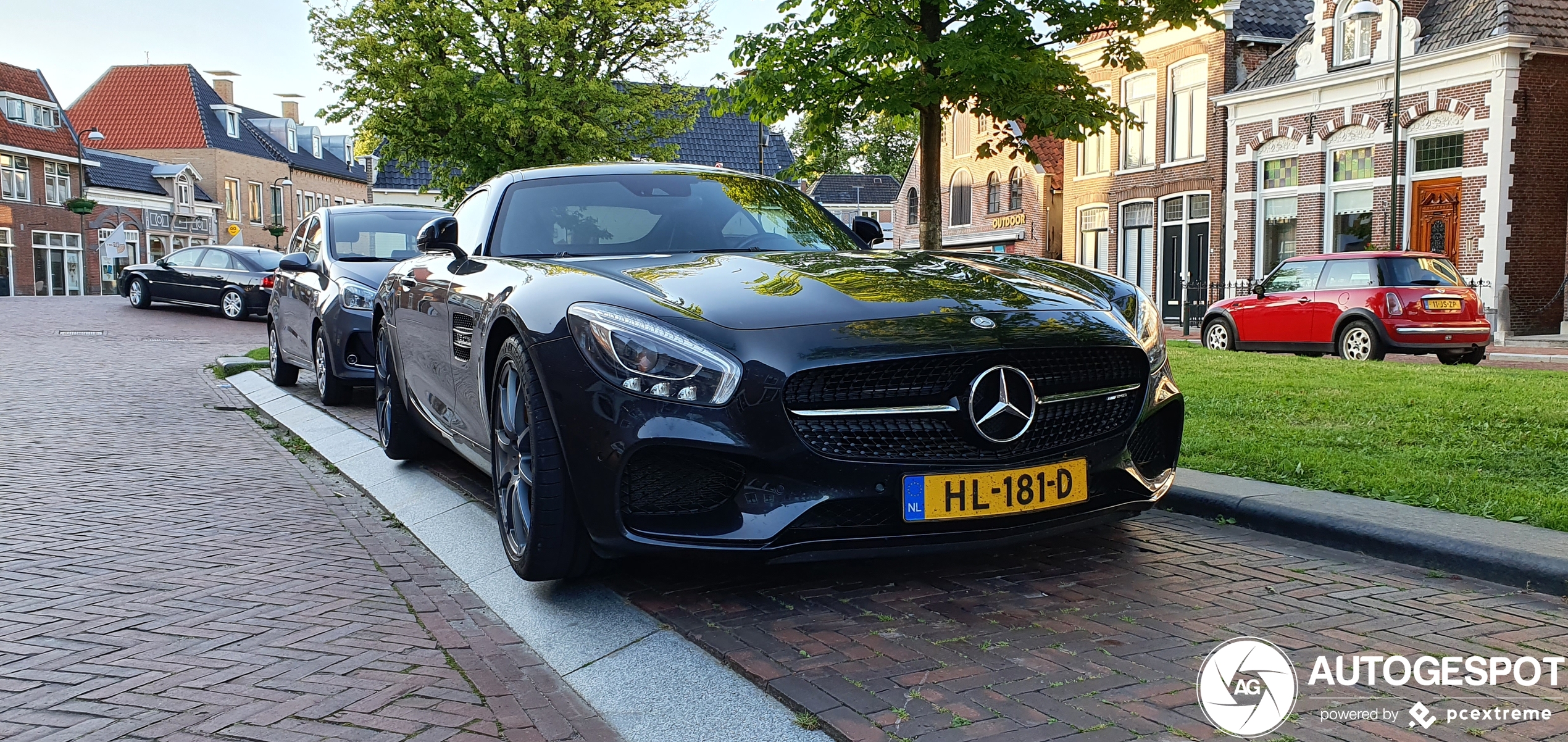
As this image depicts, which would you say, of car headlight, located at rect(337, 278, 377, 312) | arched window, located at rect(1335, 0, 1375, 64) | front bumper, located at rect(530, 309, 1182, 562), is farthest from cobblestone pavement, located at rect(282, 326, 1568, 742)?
arched window, located at rect(1335, 0, 1375, 64)

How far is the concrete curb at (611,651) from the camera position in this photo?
112 inches

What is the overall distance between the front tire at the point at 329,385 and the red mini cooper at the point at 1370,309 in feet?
38.1

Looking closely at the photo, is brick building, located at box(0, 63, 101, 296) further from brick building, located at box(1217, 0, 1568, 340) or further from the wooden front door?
the wooden front door

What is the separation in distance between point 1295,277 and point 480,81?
19132mm

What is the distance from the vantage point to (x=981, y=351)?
3.52 meters

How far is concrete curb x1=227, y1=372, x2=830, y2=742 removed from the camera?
2.84 meters

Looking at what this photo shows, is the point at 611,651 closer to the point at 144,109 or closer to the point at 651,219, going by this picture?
the point at 651,219

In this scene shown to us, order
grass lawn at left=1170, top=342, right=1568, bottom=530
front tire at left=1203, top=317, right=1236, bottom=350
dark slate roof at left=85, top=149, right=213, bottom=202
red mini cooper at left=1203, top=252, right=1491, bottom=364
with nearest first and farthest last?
1. grass lawn at left=1170, top=342, right=1568, bottom=530
2. red mini cooper at left=1203, top=252, right=1491, bottom=364
3. front tire at left=1203, top=317, right=1236, bottom=350
4. dark slate roof at left=85, top=149, right=213, bottom=202

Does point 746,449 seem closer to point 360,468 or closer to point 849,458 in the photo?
point 849,458

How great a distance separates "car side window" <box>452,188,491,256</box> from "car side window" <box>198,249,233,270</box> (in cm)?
2044

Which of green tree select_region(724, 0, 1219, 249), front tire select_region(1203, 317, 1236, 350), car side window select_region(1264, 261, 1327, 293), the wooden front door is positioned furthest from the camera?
the wooden front door

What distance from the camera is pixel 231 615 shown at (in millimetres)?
3838

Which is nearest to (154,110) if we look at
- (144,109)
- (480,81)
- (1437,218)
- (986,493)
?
(144,109)

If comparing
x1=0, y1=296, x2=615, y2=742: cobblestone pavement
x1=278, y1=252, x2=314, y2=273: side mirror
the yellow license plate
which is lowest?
x1=0, y1=296, x2=615, y2=742: cobblestone pavement
